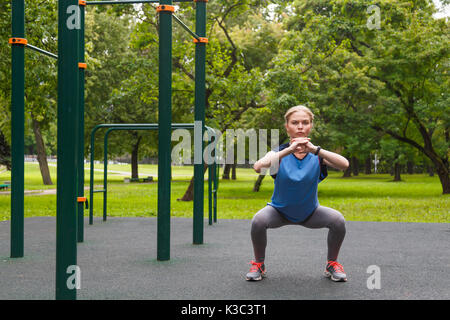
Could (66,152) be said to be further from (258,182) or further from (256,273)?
(258,182)

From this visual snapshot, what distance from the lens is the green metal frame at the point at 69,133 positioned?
260cm

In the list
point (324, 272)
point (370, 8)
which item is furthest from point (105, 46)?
point (324, 272)

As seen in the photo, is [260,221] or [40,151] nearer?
[260,221]

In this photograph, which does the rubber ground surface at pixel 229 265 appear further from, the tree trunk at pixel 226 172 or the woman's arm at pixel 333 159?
the tree trunk at pixel 226 172

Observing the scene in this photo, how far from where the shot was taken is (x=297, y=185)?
3340mm

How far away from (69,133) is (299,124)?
160 cm

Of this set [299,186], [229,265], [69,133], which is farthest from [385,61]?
[69,133]

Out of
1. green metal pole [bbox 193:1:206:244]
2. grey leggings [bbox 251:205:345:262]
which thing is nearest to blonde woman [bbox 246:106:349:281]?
grey leggings [bbox 251:205:345:262]

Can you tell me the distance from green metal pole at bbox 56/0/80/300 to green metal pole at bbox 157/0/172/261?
166cm

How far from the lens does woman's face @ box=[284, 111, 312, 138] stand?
11.0 feet

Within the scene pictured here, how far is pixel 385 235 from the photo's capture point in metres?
6.28

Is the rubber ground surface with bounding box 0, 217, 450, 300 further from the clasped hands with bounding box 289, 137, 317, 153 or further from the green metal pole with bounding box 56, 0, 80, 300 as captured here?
the clasped hands with bounding box 289, 137, 317, 153
